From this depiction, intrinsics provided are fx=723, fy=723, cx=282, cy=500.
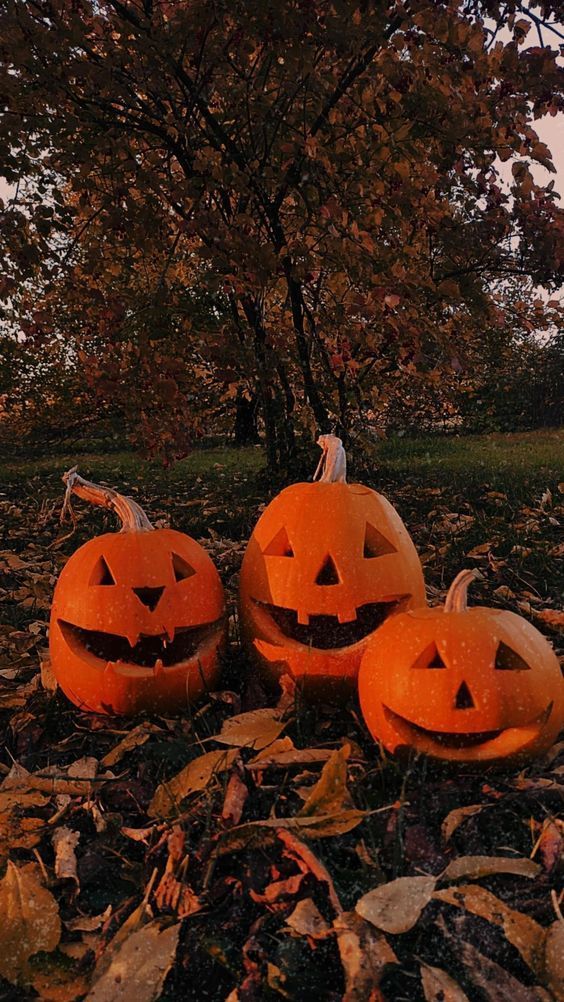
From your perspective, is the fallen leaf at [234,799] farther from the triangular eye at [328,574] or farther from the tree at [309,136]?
the tree at [309,136]

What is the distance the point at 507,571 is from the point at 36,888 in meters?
3.06

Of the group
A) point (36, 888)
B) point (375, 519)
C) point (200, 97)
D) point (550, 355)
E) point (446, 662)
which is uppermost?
point (200, 97)

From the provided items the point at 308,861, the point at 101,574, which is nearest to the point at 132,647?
the point at 101,574

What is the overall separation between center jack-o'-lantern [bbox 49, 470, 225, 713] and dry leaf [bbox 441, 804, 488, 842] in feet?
3.04

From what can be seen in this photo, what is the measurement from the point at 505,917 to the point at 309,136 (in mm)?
4747

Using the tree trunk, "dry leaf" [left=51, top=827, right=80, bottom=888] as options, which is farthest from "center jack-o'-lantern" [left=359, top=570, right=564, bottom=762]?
the tree trunk

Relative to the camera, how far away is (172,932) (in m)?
1.42

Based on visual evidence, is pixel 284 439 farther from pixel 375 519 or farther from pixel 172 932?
pixel 172 932

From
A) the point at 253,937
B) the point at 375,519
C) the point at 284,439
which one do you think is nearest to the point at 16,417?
the point at 284,439

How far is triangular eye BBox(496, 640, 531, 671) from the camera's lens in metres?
1.98

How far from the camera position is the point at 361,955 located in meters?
1.35

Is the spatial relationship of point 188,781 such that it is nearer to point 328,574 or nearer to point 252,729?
point 252,729

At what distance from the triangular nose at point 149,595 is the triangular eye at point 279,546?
0.38 m

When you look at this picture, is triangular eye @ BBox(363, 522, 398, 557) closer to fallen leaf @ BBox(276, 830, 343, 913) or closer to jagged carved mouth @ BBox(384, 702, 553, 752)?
jagged carved mouth @ BBox(384, 702, 553, 752)
